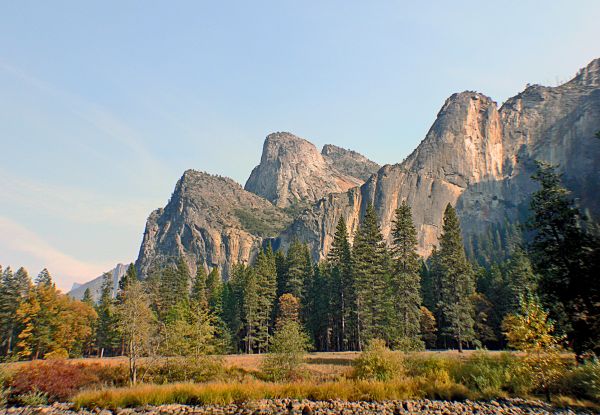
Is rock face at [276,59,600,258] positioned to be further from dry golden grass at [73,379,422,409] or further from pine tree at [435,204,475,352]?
dry golden grass at [73,379,422,409]

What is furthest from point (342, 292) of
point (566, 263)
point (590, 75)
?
point (590, 75)

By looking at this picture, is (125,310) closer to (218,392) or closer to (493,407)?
(218,392)

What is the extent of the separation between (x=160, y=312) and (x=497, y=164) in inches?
6073

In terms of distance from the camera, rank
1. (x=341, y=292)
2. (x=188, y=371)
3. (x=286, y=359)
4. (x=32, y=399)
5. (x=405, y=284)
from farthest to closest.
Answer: (x=341, y=292)
(x=405, y=284)
(x=188, y=371)
(x=286, y=359)
(x=32, y=399)

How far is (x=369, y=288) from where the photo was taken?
1826 inches

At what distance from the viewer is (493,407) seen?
63.5 feet

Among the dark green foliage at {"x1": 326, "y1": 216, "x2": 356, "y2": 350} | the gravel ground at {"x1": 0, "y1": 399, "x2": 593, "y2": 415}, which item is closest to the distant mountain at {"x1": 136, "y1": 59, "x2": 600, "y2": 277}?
the dark green foliage at {"x1": 326, "y1": 216, "x2": 356, "y2": 350}

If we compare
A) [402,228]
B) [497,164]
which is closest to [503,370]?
[402,228]

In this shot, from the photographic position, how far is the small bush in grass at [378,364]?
966 inches

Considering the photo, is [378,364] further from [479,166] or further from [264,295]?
[479,166]

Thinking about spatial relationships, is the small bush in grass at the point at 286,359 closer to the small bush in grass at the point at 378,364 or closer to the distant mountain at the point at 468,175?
the small bush in grass at the point at 378,364

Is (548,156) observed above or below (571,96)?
below

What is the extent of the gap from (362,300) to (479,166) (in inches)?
5606

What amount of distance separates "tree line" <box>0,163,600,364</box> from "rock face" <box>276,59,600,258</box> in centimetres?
8894
